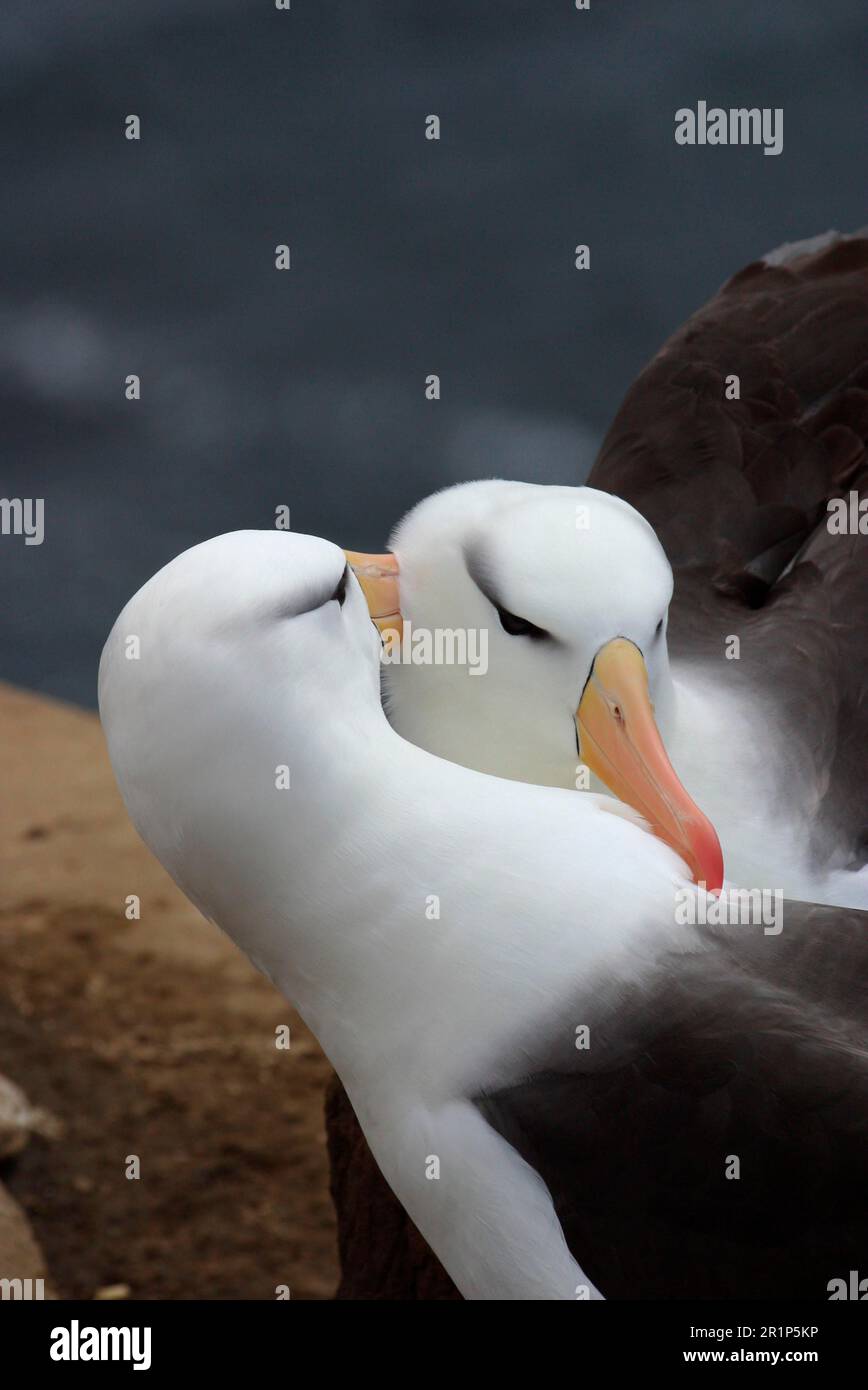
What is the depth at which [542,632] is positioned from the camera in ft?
10.1

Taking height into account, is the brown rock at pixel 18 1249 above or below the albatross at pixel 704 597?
below

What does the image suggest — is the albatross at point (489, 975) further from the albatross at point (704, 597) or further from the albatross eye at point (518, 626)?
the albatross eye at point (518, 626)

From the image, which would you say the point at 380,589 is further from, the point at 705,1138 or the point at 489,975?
the point at 705,1138

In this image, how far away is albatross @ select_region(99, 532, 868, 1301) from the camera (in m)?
2.33

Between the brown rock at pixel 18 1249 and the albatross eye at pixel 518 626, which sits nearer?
the albatross eye at pixel 518 626

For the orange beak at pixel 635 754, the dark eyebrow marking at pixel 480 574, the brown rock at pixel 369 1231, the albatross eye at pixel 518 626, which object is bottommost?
the brown rock at pixel 369 1231

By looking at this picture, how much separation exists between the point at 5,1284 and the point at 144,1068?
1.56m

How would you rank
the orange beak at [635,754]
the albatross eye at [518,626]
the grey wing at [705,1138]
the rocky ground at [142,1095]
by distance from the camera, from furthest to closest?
1. the rocky ground at [142,1095]
2. the albatross eye at [518,626]
3. the orange beak at [635,754]
4. the grey wing at [705,1138]

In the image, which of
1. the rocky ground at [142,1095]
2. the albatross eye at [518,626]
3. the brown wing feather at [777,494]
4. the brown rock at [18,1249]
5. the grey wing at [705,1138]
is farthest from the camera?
the rocky ground at [142,1095]

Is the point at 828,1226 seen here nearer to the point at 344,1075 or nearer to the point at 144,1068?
the point at 344,1075

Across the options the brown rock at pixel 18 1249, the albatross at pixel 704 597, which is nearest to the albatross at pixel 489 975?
the albatross at pixel 704 597

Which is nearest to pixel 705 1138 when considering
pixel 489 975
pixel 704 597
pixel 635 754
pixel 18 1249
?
pixel 489 975

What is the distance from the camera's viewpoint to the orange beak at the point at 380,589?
3.12 meters

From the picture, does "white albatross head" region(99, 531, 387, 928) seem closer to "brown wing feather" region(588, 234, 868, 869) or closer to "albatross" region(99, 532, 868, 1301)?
"albatross" region(99, 532, 868, 1301)
